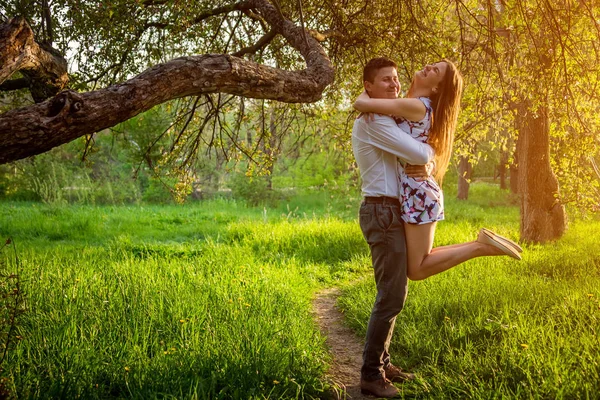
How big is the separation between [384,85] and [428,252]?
1.14 m

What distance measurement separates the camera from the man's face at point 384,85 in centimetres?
332

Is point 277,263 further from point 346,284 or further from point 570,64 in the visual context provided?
point 570,64

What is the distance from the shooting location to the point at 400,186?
327cm

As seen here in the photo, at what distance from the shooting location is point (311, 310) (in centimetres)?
577

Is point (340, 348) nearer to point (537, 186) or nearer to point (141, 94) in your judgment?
point (141, 94)

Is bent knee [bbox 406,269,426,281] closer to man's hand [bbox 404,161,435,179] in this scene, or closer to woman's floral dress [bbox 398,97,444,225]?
woman's floral dress [bbox 398,97,444,225]

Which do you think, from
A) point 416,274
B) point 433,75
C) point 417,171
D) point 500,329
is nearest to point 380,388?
point 416,274

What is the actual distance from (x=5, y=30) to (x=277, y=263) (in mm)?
5243

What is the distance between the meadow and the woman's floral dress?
1.09 metres

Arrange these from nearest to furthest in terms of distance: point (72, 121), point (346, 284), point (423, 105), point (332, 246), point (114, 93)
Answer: point (72, 121)
point (114, 93)
point (423, 105)
point (346, 284)
point (332, 246)

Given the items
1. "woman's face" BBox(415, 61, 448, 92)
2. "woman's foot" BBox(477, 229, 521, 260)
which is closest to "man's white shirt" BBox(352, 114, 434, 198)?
"woman's face" BBox(415, 61, 448, 92)

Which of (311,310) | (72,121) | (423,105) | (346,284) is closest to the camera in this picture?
(72,121)

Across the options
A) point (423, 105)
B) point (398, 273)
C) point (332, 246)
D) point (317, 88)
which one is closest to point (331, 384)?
point (398, 273)

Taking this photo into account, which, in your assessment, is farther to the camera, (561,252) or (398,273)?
(561,252)
